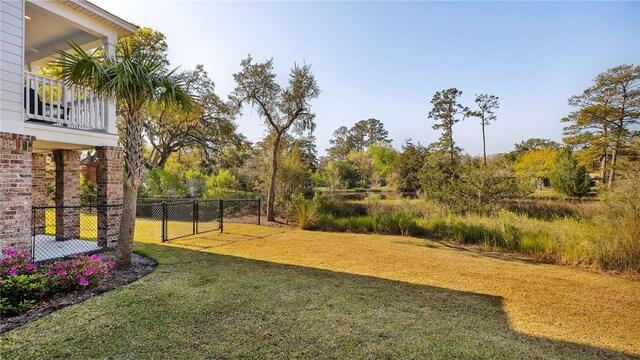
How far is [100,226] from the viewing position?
20.6ft

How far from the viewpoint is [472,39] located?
976cm

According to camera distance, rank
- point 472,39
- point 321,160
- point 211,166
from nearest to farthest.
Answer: point 472,39, point 211,166, point 321,160

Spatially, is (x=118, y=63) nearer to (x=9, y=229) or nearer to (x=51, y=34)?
(x=9, y=229)

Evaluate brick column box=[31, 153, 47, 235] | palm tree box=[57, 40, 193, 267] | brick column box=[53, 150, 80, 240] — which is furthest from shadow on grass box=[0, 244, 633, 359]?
brick column box=[31, 153, 47, 235]

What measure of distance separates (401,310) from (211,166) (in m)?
19.9

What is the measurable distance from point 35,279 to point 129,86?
297cm

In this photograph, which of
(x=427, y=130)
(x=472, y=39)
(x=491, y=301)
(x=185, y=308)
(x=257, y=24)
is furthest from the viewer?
(x=427, y=130)

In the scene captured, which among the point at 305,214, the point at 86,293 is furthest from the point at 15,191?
the point at 305,214

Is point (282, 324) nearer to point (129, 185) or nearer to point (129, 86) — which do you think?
point (129, 185)

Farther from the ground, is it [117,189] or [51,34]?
[51,34]

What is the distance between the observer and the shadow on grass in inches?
101

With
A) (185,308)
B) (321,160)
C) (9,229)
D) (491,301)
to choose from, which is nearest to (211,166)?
(9,229)

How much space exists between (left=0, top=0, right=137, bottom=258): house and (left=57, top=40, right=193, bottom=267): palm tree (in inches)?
27.0

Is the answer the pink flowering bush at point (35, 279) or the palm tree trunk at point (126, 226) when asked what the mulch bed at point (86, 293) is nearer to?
the pink flowering bush at point (35, 279)
